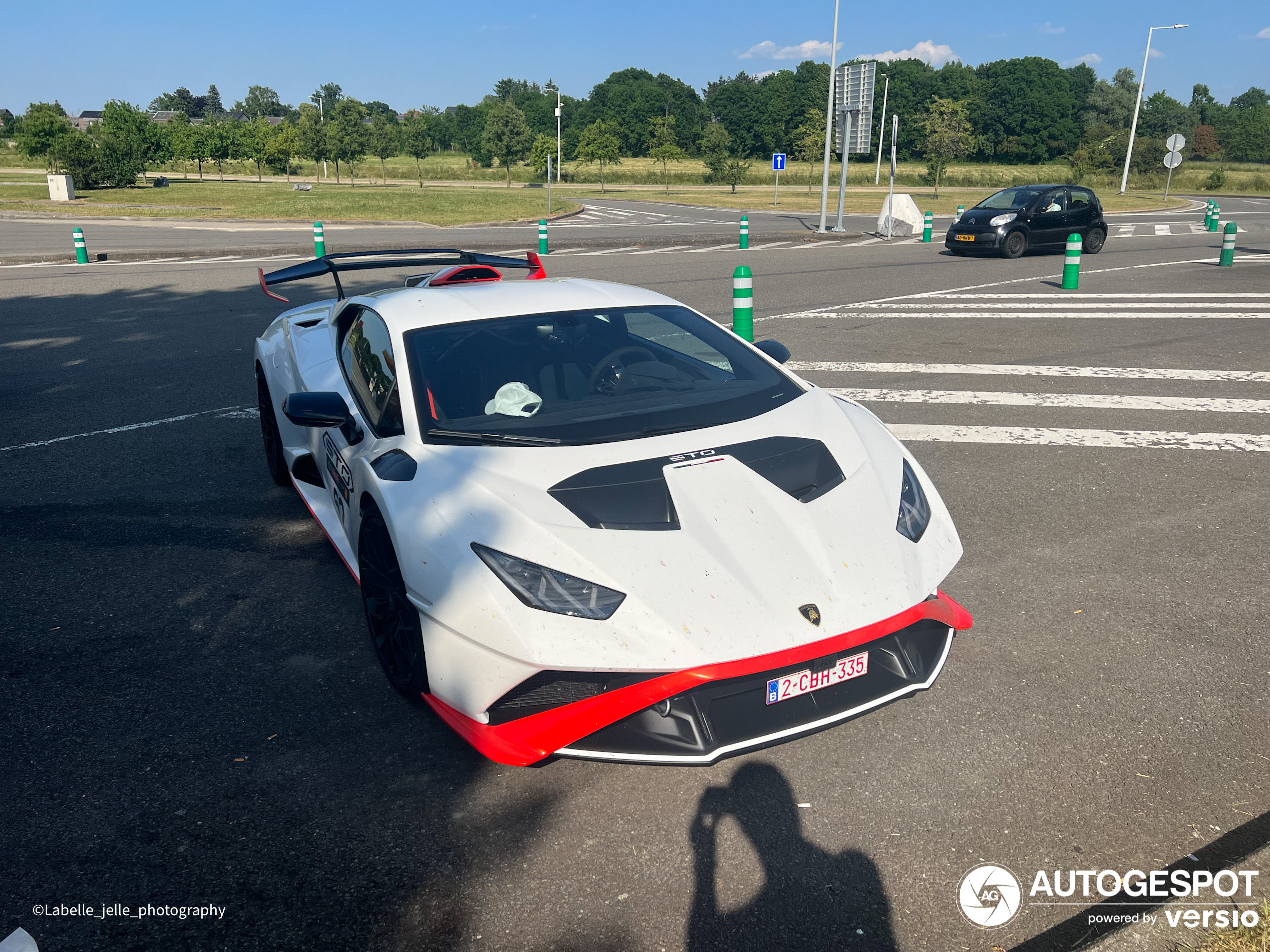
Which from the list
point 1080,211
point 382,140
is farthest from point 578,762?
point 382,140

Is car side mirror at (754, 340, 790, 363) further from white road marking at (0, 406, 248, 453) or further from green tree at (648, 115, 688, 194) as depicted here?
green tree at (648, 115, 688, 194)

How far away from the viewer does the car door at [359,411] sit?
3811mm

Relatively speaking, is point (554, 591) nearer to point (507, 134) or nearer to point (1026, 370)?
point (1026, 370)

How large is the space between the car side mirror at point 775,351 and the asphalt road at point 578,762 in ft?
4.40

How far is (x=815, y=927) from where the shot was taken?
8.14 ft

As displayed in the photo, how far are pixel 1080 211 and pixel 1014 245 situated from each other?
2.13 metres

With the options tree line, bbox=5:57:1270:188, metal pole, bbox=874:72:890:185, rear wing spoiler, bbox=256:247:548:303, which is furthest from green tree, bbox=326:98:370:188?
rear wing spoiler, bbox=256:247:548:303

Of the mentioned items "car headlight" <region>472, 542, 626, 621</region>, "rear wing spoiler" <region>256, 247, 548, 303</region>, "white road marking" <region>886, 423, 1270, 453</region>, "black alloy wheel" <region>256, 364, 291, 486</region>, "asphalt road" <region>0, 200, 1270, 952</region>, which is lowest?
"asphalt road" <region>0, 200, 1270, 952</region>

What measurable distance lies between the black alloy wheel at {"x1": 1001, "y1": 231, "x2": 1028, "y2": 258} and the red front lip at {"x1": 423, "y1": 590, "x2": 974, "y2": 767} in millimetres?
20051

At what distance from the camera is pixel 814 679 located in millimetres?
2846

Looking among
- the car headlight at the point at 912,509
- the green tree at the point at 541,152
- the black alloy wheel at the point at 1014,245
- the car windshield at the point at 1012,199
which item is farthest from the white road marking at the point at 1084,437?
the green tree at the point at 541,152

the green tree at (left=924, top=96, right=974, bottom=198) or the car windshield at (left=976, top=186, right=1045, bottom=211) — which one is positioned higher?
the green tree at (left=924, top=96, right=974, bottom=198)

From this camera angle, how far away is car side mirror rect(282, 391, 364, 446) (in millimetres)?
3920

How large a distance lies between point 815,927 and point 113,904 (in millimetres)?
1833
